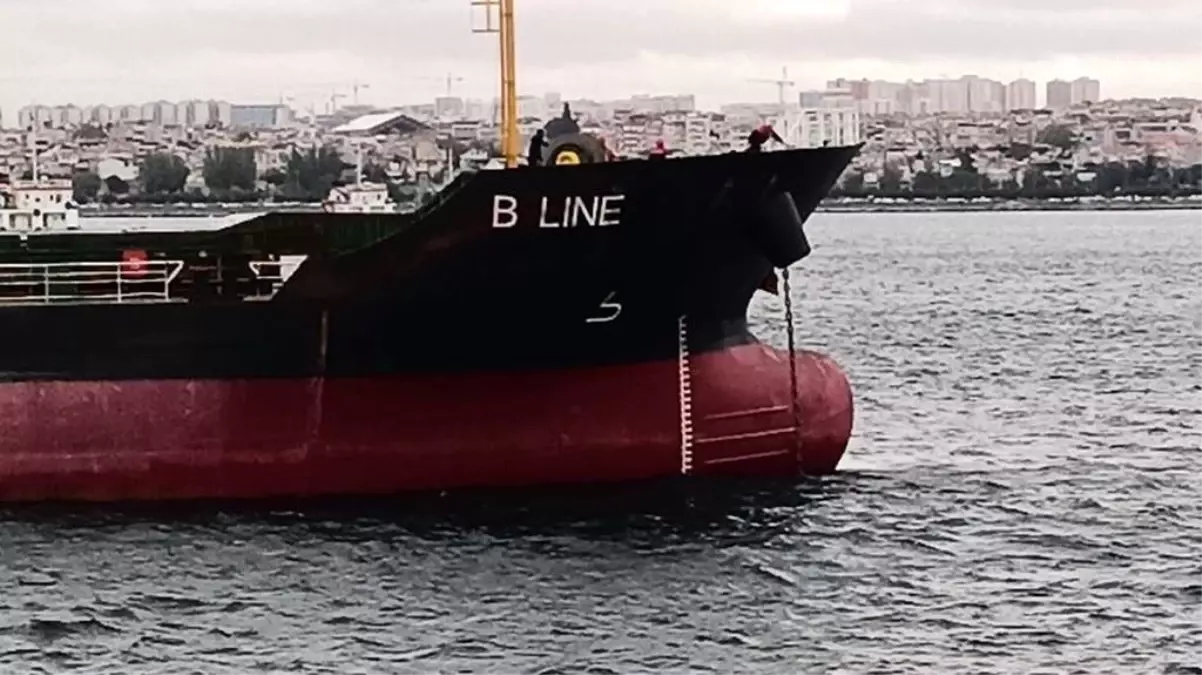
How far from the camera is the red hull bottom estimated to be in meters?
19.7

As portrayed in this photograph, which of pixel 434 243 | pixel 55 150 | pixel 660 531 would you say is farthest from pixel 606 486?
pixel 55 150

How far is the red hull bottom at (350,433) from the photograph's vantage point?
64.6ft

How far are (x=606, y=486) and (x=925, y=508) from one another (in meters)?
3.76

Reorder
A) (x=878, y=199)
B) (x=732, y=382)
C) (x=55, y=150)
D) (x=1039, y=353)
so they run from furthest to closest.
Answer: (x=878, y=199), (x=55, y=150), (x=1039, y=353), (x=732, y=382)

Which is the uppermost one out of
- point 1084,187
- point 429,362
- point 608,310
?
point 608,310

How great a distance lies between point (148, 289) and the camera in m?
21.4

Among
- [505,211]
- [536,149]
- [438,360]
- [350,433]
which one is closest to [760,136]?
[536,149]

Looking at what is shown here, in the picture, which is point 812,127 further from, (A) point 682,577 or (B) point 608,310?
(A) point 682,577

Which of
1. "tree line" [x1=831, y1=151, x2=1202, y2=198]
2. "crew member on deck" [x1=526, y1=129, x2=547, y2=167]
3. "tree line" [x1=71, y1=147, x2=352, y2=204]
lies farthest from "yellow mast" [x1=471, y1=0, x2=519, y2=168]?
"tree line" [x1=831, y1=151, x2=1202, y2=198]

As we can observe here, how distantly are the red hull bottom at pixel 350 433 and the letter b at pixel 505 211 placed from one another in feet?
5.81

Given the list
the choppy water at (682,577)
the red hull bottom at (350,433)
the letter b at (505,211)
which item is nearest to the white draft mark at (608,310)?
the red hull bottom at (350,433)

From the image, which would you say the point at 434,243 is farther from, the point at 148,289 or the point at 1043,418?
the point at 1043,418

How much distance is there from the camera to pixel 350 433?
1972 cm

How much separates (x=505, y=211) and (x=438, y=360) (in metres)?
1.83
